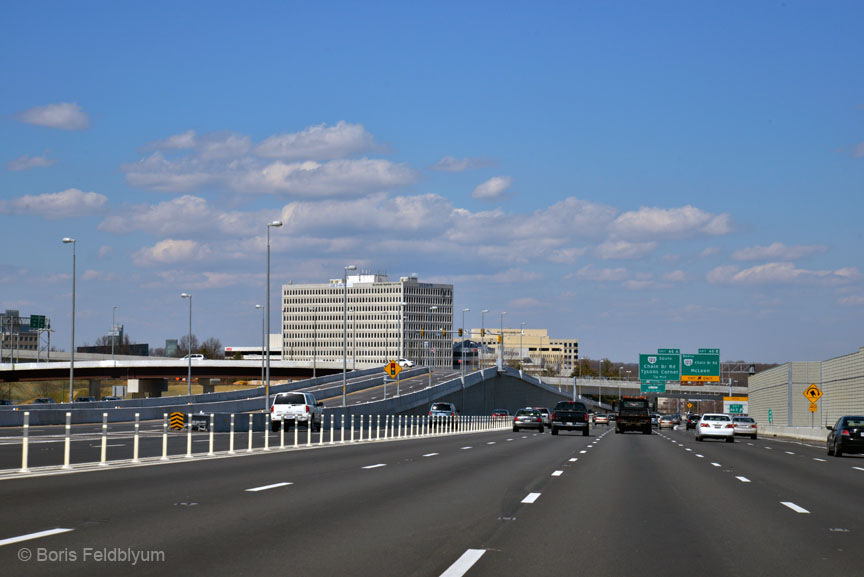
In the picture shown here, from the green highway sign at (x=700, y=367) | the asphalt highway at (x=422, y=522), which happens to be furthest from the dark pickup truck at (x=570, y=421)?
the green highway sign at (x=700, y=367)

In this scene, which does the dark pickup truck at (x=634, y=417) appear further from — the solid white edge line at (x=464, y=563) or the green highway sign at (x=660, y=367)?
the solid white edge line at (x=464, y=563)

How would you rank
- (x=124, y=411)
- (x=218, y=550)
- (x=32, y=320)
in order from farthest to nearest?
(x=32, y=320), (x=124, y=411), (x=218, y=550)

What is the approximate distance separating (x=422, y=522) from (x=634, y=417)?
57335mm

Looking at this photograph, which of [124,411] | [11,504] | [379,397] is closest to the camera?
[11,504]

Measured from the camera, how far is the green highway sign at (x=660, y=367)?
371ft

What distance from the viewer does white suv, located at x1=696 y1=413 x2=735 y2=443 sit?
55875mm

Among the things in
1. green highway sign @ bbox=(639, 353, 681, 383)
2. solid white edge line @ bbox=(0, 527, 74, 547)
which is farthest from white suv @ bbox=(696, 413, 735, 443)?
green highway sign @ bbox=(639, 353, 681, 383)

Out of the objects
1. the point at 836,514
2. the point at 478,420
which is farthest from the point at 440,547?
the point at 478,420

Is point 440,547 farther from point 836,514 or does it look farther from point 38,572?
point 836,514

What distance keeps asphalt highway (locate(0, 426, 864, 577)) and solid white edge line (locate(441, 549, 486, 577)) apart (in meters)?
0.03

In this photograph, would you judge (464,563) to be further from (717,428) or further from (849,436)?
(717,428)

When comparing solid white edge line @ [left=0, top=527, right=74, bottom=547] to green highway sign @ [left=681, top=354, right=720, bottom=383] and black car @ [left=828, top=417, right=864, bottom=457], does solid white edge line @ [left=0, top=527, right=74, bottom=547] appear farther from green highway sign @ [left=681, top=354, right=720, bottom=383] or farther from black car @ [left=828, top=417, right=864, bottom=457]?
green highway sign @ [left=681, top=354, right=720, bottom=383]

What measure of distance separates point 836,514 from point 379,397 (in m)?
99.9

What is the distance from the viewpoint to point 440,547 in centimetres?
1170
